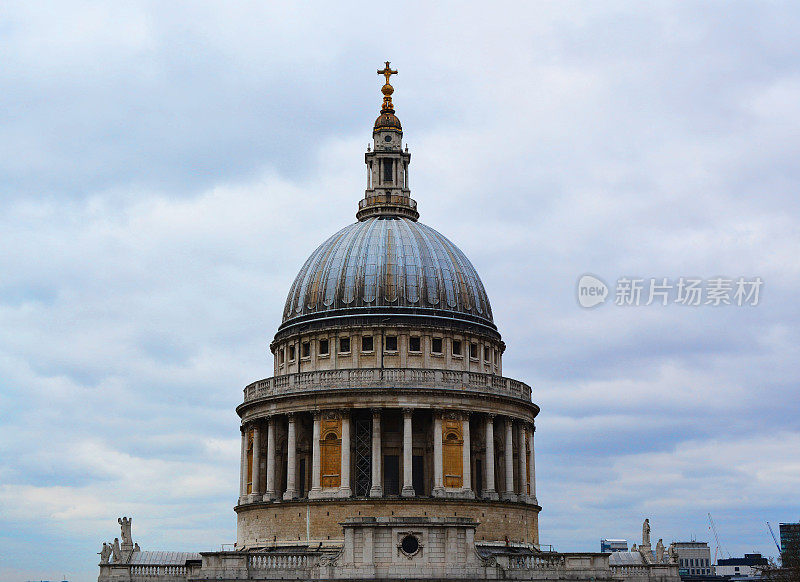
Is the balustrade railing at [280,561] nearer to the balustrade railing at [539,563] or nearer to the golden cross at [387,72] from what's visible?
the balustrade railing at [539,563]

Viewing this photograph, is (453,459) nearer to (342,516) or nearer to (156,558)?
(342,516)

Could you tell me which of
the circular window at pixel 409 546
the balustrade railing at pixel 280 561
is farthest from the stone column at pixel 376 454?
the circular window at pixel 409 546

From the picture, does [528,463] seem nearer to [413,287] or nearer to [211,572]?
[413,287]

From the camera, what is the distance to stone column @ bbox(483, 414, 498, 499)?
77.6m

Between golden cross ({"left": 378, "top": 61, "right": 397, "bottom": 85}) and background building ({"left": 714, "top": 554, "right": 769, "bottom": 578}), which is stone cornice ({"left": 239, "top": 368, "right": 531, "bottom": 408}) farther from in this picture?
background building ({"left": 714, "top": 554, "right": 769, "bottom": 578})

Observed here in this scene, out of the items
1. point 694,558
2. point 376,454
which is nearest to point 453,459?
point 376,454

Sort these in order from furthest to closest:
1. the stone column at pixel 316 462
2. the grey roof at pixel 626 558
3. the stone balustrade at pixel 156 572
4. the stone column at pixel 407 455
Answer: the stone column at pixel 316 462 → the stone column at pixel 407 455 → the grey roof at pixel 626 558 → the stone balustrade at pixel 156 572

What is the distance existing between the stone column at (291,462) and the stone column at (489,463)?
44.2 ft

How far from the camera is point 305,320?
3268 inches

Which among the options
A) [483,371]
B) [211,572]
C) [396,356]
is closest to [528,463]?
[483,371]

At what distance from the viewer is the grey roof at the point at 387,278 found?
81375mm

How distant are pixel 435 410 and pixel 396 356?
5.43 m

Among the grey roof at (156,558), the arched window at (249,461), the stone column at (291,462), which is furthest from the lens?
the arched window at (249,461)

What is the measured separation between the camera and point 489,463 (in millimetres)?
77938
